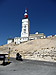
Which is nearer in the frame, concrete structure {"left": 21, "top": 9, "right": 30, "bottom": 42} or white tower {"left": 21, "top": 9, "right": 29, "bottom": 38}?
concrete structure {"left": 21, "top": 9, "right": 30, "bottom": 42}

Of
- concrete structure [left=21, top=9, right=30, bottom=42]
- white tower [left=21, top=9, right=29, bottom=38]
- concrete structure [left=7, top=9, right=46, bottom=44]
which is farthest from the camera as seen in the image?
white tower [left=21, top=9, right=29, bottom=38]

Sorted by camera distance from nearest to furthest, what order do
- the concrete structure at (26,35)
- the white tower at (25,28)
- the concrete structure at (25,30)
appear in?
the concrete structure at (26,35), the concrete structure at (25,30), the white tower at (25,28)

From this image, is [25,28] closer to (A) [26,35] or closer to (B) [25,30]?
(B) [25,30]

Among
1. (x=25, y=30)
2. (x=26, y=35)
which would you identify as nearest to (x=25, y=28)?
(x=25, y=30)

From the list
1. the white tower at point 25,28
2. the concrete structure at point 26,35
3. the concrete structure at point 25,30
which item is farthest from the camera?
the white tower at point 25,28

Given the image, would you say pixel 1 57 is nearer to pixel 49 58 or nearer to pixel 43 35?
pixel 49 58

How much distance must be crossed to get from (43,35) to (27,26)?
2234 cm

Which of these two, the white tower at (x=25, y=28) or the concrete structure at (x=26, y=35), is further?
the white tower at (x=25, y=28)

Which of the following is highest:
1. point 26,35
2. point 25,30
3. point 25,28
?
point 25,28

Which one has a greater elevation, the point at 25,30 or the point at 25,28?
the point at 25,28

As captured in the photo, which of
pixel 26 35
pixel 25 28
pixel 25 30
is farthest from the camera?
pixel 25 28

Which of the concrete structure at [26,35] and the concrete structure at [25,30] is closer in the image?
the concrete structure at [26,35]

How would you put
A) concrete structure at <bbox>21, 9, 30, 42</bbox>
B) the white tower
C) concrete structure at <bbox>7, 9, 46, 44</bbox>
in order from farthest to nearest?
1. the white tower
2. concrete structure at <bbox>21, 9, 30, 42</bbox>
3. concrete structure at <bbox>7, 9, 46, 44</bbox>

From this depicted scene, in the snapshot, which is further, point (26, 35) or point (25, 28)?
point (25, 28)
